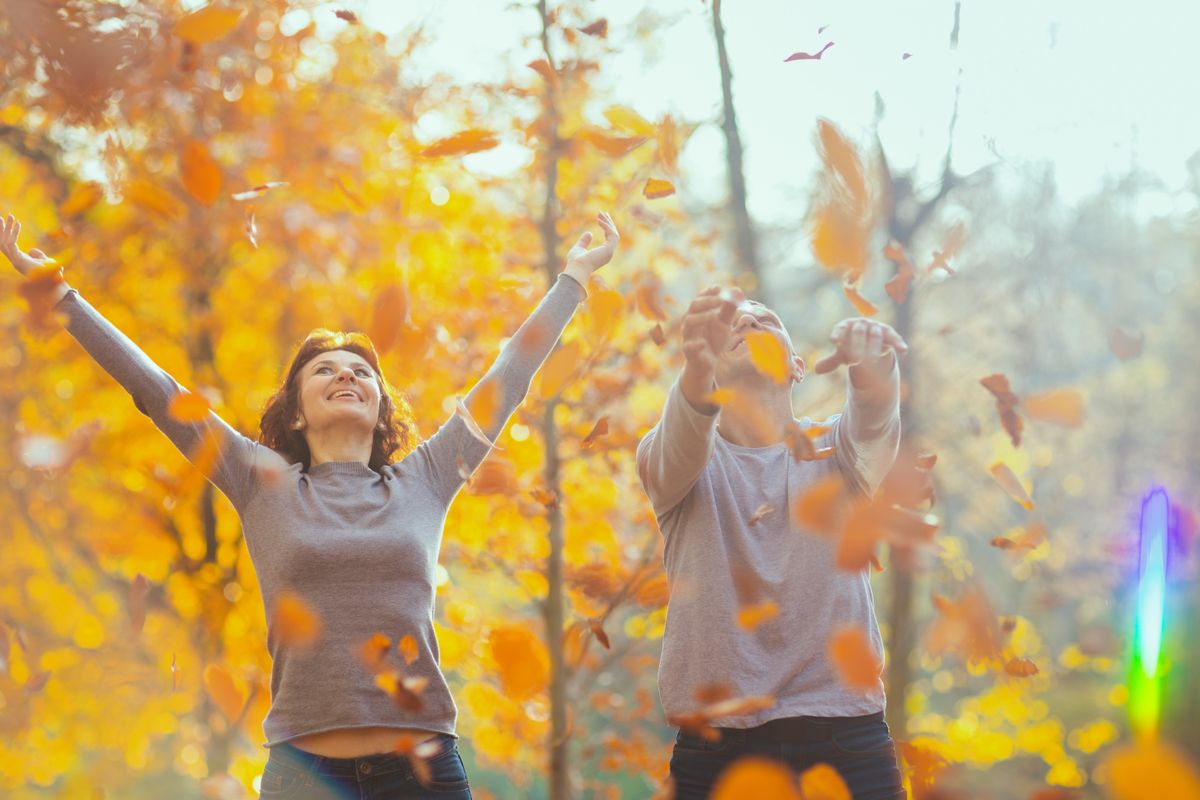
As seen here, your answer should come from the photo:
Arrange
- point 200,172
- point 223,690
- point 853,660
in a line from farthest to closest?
point 223,690 → point 200,172 → point 853,660

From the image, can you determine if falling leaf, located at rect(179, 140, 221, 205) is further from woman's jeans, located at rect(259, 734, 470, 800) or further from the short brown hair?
woman's jeans, located at rect(259, 734, 470, 800)

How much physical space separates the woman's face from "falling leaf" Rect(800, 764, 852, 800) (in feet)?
3.99

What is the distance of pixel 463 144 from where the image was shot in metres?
5.66

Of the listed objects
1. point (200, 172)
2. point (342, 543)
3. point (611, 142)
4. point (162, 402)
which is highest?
point (200, 172)

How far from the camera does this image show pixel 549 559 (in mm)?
5191

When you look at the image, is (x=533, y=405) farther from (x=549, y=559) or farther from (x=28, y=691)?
(x=28, y=691)

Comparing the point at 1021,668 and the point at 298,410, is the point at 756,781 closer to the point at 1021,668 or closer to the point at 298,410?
the point at 1021,668

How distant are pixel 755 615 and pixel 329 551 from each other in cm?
86

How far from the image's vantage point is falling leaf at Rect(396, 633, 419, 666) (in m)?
2.26

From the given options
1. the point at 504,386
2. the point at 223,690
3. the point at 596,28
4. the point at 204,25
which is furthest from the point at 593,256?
the point at 223,690

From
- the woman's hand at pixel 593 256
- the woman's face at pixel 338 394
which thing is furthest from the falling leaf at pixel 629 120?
the woman's face at pixel 338 394

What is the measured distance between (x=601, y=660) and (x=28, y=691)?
12.5ft

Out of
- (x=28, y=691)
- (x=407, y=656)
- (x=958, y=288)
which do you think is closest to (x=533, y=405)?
(x=407, y=656)

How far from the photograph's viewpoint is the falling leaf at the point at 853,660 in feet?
6.95
